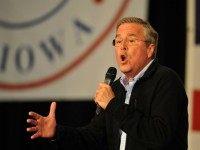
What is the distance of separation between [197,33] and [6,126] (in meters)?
1.43

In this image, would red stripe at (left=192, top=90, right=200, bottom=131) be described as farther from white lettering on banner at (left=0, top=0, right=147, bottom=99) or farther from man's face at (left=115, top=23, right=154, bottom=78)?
man's face at (left=115, top=23, right=154, bottom=78)

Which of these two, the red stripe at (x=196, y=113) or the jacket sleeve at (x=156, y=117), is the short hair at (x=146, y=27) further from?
the red stripe at (x=196, y=113)

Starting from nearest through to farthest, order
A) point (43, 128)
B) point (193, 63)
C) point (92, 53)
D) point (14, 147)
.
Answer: point (43, 128) < point (193, 63) < point (92, 53) < point (14, 147)

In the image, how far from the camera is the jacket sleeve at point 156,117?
1.54 m

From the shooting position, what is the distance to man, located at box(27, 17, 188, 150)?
154cm

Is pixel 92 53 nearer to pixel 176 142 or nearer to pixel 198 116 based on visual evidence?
pixel 198 116

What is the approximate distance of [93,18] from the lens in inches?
119

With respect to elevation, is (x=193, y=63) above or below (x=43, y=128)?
above

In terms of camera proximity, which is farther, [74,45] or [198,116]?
[74,45]

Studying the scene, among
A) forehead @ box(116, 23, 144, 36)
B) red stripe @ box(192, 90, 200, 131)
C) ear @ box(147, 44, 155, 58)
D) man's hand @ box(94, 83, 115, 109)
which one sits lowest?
red stripe @ box(192, 90, 200, 131)

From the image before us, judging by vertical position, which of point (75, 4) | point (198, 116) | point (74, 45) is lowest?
point (198, 116)

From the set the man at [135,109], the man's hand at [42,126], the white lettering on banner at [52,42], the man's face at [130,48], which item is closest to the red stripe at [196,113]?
the white lettering on banner at [52,42]

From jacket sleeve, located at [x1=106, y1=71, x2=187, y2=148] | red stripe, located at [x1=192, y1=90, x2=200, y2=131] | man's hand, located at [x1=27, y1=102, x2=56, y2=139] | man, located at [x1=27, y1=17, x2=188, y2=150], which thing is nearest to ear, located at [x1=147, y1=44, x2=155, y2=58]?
man, located at [x1=27, y1=17, x2=188, y2=150]

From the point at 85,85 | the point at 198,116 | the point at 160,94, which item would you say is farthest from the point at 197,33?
the point at 160,94
